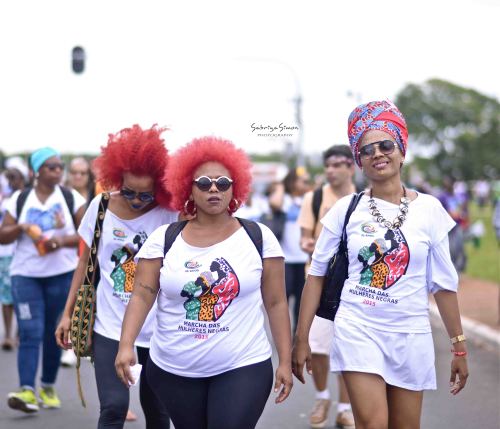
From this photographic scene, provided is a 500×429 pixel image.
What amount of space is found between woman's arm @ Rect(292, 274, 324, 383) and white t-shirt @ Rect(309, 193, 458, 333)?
0.15 m

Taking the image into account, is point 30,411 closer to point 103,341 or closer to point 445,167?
point 103,341

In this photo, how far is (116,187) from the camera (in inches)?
220

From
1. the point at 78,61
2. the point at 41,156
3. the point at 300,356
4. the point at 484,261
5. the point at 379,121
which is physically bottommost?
the point at 484,261

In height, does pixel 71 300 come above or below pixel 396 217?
below

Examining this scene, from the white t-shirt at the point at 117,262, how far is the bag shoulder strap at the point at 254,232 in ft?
3.10

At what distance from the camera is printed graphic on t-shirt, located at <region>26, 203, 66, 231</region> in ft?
25.3

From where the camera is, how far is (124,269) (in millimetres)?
5406

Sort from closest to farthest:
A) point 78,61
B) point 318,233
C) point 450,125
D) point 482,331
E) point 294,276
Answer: point 318,233, point 294,276, point 482,331, point 78,61, point 450,125

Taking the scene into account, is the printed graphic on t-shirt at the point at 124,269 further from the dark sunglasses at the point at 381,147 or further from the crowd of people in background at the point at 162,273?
the dark sunglasses at the point at 381,147

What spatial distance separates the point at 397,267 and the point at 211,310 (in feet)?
2.97

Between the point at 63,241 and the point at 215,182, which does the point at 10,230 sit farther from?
the point at 215,182

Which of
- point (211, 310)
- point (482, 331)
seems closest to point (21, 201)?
point (211, 310)

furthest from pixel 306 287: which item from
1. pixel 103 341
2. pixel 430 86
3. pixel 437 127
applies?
pixel 430 86

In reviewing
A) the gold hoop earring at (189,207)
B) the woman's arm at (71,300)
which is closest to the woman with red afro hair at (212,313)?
the gold hoop earring at (189,207)
